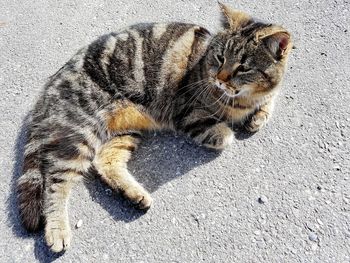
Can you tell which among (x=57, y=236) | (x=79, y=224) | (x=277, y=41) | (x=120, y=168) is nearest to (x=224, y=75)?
(x=277, y=41)

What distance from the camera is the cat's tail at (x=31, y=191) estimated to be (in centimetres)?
233

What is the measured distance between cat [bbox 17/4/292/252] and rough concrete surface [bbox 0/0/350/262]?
118 millimetres

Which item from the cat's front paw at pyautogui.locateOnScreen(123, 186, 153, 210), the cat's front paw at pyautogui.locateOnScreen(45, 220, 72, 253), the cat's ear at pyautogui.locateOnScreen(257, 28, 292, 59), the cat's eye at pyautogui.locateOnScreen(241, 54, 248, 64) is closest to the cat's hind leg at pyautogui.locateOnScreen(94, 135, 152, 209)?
the cat's front paw at pyautogui.locateOnScreen(123, 186, 153, 210)

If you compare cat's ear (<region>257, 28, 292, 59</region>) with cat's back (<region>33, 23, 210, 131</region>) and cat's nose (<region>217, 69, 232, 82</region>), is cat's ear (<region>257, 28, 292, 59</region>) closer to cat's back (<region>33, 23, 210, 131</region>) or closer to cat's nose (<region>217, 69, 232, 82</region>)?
cat's nose (<region>217, 69, 232, 82</region>)

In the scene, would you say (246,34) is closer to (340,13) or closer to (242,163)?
(242,163)

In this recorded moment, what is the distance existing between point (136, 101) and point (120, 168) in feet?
1.70

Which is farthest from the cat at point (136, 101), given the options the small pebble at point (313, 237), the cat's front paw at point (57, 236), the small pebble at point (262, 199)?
the small pebble at point (313, 237)

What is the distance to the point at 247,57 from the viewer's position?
2354 millimetres

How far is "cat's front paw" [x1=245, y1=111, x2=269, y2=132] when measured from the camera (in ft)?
8.74

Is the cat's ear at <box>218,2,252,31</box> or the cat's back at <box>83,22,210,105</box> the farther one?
the cat's back at <box>83,22,210,105</box>

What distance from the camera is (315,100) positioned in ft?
9.21

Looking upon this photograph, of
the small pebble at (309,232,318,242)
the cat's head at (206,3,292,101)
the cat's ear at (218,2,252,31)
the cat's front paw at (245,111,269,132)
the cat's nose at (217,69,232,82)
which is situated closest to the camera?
the small pebble at (309,232,318,242)

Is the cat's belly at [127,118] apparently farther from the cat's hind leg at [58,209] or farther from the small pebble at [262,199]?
the small pebble at [262,199]

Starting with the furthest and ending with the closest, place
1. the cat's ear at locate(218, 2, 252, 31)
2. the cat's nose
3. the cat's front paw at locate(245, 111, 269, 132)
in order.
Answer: the cat's front paw at locate(245, 111, 269, 132) < the cat's ear at locate(218, 2, 252, 31) < the cat's nose
